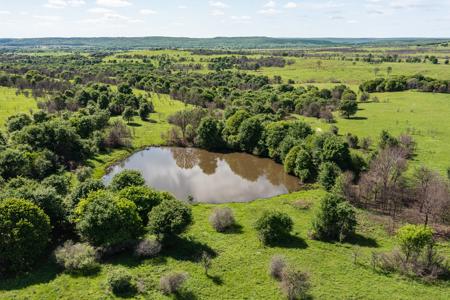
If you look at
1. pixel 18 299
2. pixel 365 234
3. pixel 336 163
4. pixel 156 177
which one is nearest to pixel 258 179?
pixel 336 163

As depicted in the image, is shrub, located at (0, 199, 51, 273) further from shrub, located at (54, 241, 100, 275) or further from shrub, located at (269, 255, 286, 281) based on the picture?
shrub, located at (269, 255, 286, 281)

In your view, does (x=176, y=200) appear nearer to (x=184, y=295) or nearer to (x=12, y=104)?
(x=184, y=295)

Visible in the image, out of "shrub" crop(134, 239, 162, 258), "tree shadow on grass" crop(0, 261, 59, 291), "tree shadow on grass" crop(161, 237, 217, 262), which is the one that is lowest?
"tree shadow on grass" crop(161, 237, 217, 262)

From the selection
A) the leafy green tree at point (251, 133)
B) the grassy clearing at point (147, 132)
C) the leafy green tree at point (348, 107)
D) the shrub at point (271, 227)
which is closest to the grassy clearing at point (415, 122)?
the leafy green tree at point (348, 107)

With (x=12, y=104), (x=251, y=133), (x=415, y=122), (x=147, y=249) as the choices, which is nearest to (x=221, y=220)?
(x=147, y=249)

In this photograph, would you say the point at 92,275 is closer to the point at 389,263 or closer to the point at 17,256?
the point at 17,256

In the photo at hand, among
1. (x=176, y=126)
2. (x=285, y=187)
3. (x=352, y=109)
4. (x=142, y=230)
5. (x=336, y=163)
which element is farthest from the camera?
(x=352, y=109)

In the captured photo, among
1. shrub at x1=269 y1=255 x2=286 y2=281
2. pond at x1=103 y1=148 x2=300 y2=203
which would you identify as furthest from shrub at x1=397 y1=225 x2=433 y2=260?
pond at x1=103 y1=148 x2=300 y2=203

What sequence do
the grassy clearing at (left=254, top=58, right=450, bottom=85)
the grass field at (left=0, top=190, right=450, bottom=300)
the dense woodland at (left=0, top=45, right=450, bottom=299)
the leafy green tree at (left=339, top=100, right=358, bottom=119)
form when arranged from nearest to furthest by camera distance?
1. the grass field at (left=0, top=190, right=450, bottom=300)
2. the dense woodland at (left=0, top=45, right=450, bottom=299)
3. the leafy green tree at (left=339, top=100, right=358, bottom=119)
4. the grassy clearing at (left=254, top=58, right=450, bottom=85)
